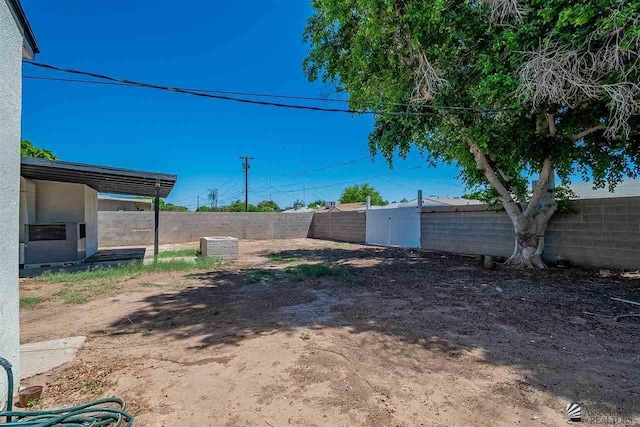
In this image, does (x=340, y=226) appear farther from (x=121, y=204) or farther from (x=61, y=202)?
(x=121, y=204)

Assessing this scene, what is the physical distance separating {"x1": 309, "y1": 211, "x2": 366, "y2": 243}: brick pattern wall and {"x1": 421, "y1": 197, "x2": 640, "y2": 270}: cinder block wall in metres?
6.07

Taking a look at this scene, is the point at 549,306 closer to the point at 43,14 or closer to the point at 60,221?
the point at 43,14

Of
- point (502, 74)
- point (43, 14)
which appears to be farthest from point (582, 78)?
point (43, 14)

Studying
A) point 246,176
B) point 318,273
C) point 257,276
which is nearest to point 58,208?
point 257,276

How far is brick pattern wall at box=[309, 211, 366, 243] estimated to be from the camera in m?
16.8

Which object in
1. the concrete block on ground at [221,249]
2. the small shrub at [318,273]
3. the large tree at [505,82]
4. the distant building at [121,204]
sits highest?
the large tree at [505,82]

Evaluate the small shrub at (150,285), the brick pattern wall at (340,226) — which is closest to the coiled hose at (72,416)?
the small shrub at (150,285)

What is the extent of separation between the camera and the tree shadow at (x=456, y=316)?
2916mm

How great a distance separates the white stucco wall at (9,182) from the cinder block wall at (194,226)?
1519 cm

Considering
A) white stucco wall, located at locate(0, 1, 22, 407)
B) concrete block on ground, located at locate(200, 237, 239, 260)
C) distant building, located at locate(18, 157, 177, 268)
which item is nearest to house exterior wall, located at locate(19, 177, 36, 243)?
distant building, located at locate(18, 157, 177, 268)

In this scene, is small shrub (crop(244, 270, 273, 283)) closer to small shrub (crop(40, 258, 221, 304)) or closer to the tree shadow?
the tree shadow

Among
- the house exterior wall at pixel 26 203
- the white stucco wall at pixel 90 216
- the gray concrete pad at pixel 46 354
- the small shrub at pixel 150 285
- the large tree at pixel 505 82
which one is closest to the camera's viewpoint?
the gray concrete pad at pixel 46 354

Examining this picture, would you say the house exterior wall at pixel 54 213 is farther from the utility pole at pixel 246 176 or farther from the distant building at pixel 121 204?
the utility pole at pixel 246 176

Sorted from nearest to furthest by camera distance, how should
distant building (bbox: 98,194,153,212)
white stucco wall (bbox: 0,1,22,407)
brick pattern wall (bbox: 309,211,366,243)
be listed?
white stucco wall (bbox: 0,1,22,407) < brick pattern wall (bbox: 309,211,366,243) < distant building (bbox: 98,194,153,212)
